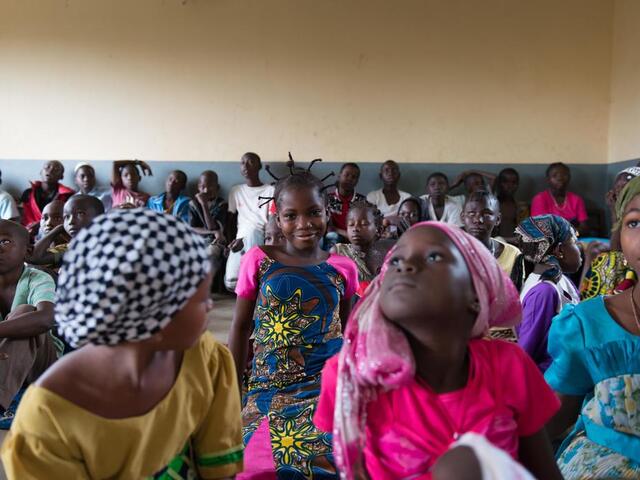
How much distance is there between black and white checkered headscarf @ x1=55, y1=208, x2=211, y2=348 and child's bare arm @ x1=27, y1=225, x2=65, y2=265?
2502 mm

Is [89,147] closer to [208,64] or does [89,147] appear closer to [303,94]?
[208,64]

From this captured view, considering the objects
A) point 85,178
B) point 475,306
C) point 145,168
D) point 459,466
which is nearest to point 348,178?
point 145,168

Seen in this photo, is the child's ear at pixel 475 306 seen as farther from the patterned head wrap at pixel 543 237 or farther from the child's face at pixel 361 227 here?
the child's face at pixel 361 227

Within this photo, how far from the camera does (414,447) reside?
3.75 feet

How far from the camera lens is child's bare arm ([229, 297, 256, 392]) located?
2.21m

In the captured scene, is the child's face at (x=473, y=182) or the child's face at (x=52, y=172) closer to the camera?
the child's face at (x=473, y=182)

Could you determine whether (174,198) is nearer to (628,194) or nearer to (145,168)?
(145,168)

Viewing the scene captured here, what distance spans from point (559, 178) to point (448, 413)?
5876 mm

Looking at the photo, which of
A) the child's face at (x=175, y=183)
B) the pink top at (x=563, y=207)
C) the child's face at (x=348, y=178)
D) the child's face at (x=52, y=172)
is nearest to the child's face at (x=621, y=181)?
the pink top at (x=563, y=207)

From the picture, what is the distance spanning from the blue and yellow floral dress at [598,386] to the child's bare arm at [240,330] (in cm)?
113

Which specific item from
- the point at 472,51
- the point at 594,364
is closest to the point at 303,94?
the point at 472,51

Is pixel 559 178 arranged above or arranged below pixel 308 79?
below

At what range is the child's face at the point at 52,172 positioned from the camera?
6.75 metres

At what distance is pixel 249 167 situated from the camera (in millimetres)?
6672
